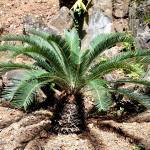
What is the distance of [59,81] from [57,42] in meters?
0.74

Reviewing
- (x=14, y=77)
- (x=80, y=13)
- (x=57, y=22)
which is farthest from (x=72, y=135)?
(x=80, y=13)

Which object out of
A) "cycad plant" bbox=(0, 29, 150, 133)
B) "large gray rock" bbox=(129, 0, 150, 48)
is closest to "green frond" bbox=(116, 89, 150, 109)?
"cycad plant" bbox=(0, 29, 150, 133)

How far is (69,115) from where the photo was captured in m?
8.06

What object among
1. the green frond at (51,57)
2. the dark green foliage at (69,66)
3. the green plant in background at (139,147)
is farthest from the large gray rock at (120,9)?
the green plant in background at (139,147)

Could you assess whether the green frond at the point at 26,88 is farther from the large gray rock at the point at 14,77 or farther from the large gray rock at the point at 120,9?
the large gray rock at the point at 120,9

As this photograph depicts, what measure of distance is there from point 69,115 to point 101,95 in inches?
43.6

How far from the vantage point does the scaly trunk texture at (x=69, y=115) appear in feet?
26.4

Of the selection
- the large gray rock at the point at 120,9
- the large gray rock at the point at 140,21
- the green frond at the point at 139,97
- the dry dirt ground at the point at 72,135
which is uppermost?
the large gray rock at the point at 120,9

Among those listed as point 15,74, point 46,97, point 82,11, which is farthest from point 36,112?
point 82,11

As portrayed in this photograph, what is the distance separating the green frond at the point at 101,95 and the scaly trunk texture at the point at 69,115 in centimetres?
72

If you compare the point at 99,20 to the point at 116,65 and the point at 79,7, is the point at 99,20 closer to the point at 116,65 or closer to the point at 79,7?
the point at 79,7

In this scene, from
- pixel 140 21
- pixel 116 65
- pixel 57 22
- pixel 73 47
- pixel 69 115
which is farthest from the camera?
pixel 57 22

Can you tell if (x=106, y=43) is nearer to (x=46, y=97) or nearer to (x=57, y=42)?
(x=57, y=42)

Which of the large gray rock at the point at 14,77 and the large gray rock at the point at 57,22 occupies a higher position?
the large gray rock at the point at 57,22
